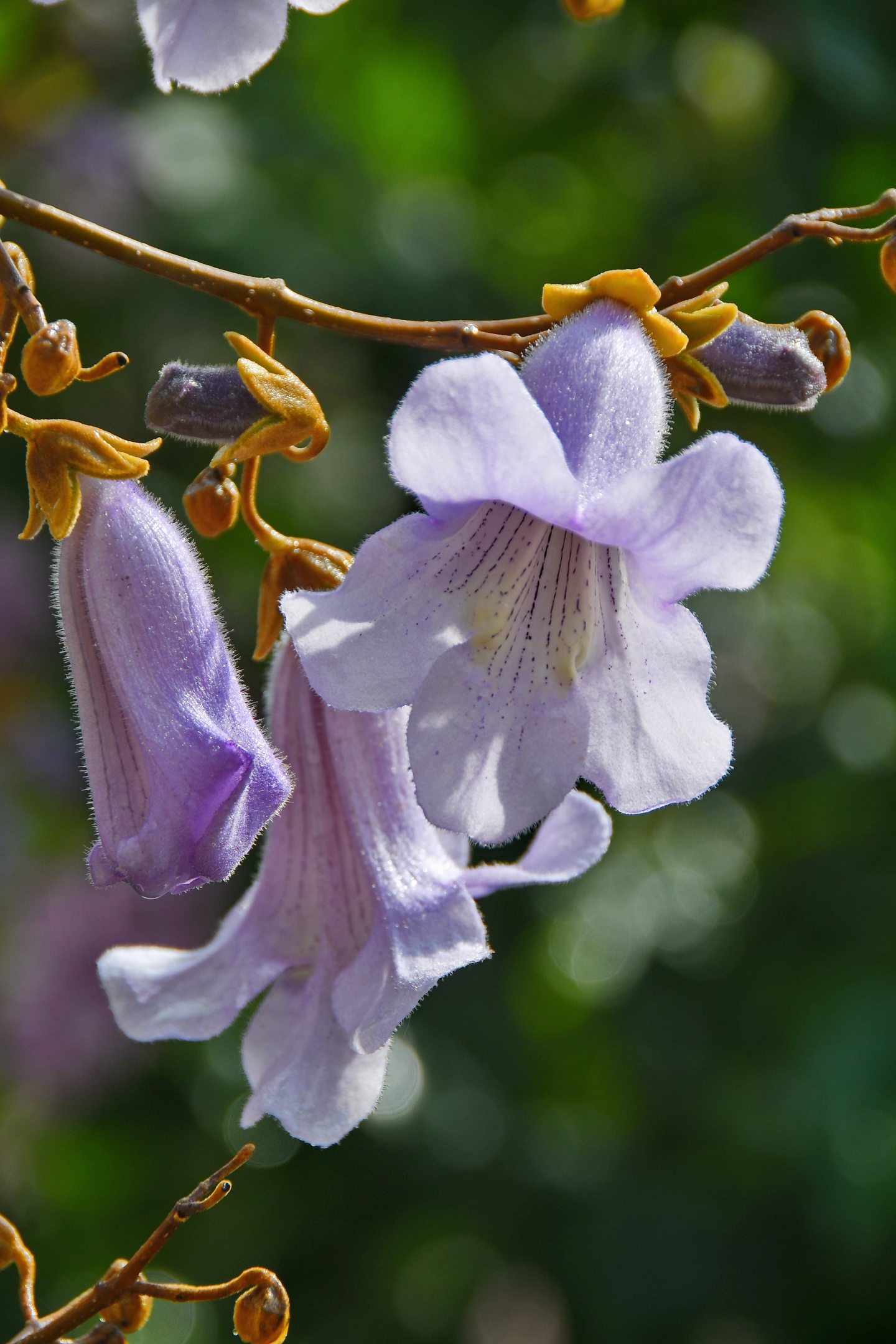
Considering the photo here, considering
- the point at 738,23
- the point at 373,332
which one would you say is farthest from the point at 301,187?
the point at 373,332

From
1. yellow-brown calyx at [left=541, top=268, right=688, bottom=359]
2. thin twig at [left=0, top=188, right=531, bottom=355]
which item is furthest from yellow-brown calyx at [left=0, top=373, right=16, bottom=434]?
yellow-brown calyx at [left=541, top=268, right=688, bottom=359]

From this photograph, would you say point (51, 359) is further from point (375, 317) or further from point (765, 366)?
point (765, 366)

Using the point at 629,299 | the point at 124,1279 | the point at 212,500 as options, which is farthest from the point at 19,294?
the point at 124,1279

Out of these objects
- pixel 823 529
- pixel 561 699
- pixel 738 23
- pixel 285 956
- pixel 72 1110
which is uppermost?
pixel 738 23

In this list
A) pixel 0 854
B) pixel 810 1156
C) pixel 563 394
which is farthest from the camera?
pixel 0 854

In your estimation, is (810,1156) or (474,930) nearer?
(474,930)

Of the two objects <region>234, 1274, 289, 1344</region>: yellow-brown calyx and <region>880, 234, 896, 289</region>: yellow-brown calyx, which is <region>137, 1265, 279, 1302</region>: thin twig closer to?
<region>234, 1274, 289, 1344</region>: yellow-brown calyx

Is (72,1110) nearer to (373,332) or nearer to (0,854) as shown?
(0,854)
